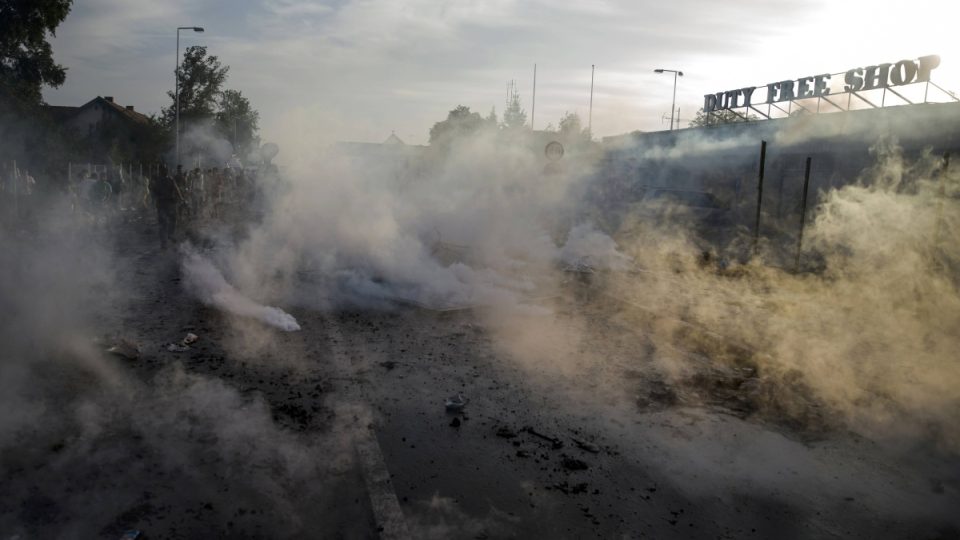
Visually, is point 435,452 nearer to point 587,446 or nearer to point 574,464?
point 574,464

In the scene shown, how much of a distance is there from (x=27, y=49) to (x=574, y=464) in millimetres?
28190

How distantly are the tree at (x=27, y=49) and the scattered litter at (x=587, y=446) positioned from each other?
26.2 m

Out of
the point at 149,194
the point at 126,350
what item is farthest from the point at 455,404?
the point at 149,194

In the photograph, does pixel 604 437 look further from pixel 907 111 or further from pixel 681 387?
pixel 907 111

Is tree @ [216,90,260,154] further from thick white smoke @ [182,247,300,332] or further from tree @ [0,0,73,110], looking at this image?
thick white smoke @ [182,247,300,332]

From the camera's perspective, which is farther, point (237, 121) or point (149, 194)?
point (237, 121)

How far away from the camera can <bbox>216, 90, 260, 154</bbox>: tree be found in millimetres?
36188

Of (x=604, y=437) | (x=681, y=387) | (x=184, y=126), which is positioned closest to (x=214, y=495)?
(x=604, y=437)

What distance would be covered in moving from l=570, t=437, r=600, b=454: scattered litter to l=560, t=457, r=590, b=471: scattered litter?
0.18m

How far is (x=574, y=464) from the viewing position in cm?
365

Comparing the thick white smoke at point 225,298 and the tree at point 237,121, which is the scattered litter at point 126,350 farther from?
the tree at point 237,121

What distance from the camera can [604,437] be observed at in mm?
4055

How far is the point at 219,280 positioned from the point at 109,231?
1025cm

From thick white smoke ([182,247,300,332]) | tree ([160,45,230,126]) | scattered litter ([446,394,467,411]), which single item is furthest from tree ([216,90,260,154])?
scattered litter ([446,394,467,411])
